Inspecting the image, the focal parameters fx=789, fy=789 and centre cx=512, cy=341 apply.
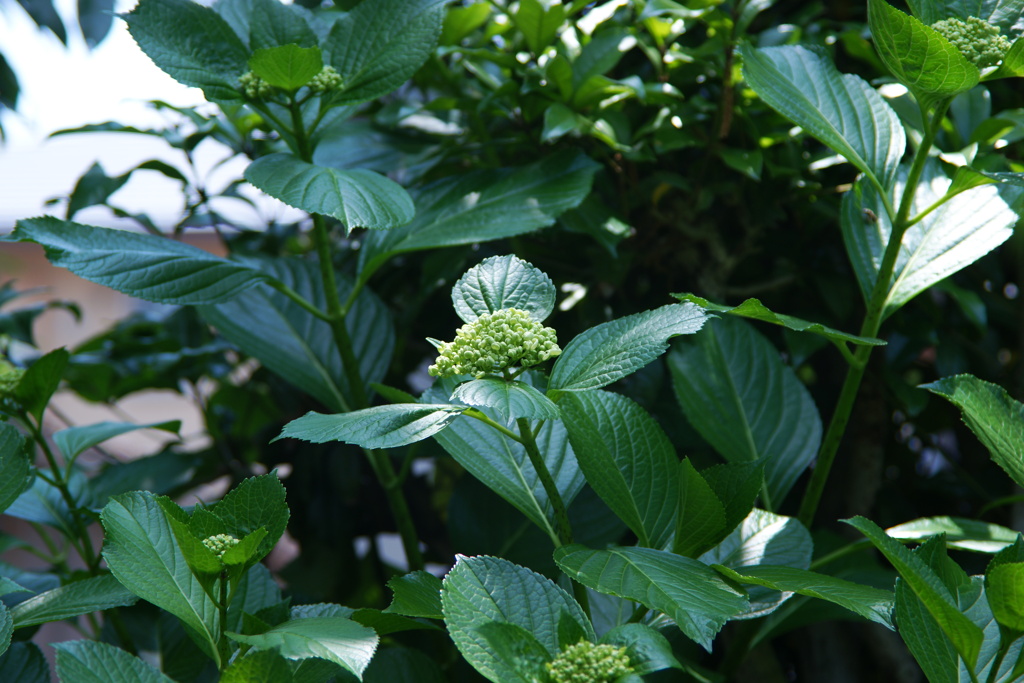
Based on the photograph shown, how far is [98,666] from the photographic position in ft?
1.51

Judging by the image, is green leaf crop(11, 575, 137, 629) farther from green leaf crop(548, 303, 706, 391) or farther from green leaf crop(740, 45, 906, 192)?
green leaf crop(740, 45, 906, 192)

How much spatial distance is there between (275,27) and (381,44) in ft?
0.33

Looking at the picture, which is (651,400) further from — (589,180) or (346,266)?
(346,266)

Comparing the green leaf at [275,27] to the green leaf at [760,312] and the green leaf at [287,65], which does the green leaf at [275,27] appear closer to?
the green leaf at [287,65]

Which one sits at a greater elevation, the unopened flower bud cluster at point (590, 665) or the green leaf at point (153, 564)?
the green leaf at point (153, 564)

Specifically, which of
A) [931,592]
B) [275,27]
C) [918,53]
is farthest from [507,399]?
[275,27]

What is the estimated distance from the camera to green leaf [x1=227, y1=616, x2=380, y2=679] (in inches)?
16.4

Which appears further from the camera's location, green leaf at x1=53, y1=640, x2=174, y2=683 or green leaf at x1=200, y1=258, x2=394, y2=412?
green leaf at x1=200, y1=258, x2=394, y2=412

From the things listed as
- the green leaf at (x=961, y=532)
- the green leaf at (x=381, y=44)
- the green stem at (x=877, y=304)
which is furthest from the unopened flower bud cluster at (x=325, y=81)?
the green leaf at (x=961, y=532)

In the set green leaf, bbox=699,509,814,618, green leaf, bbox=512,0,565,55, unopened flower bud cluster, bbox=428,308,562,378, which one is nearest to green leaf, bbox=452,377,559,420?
unopened flower bud cluster, bbox=428,308,562,378

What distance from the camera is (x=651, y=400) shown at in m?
0.84

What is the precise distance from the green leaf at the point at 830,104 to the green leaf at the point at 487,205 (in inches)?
7.0

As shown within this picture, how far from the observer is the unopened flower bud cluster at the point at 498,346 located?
18.0 inches

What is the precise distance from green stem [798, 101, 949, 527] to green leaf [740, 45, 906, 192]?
0.08 ft
